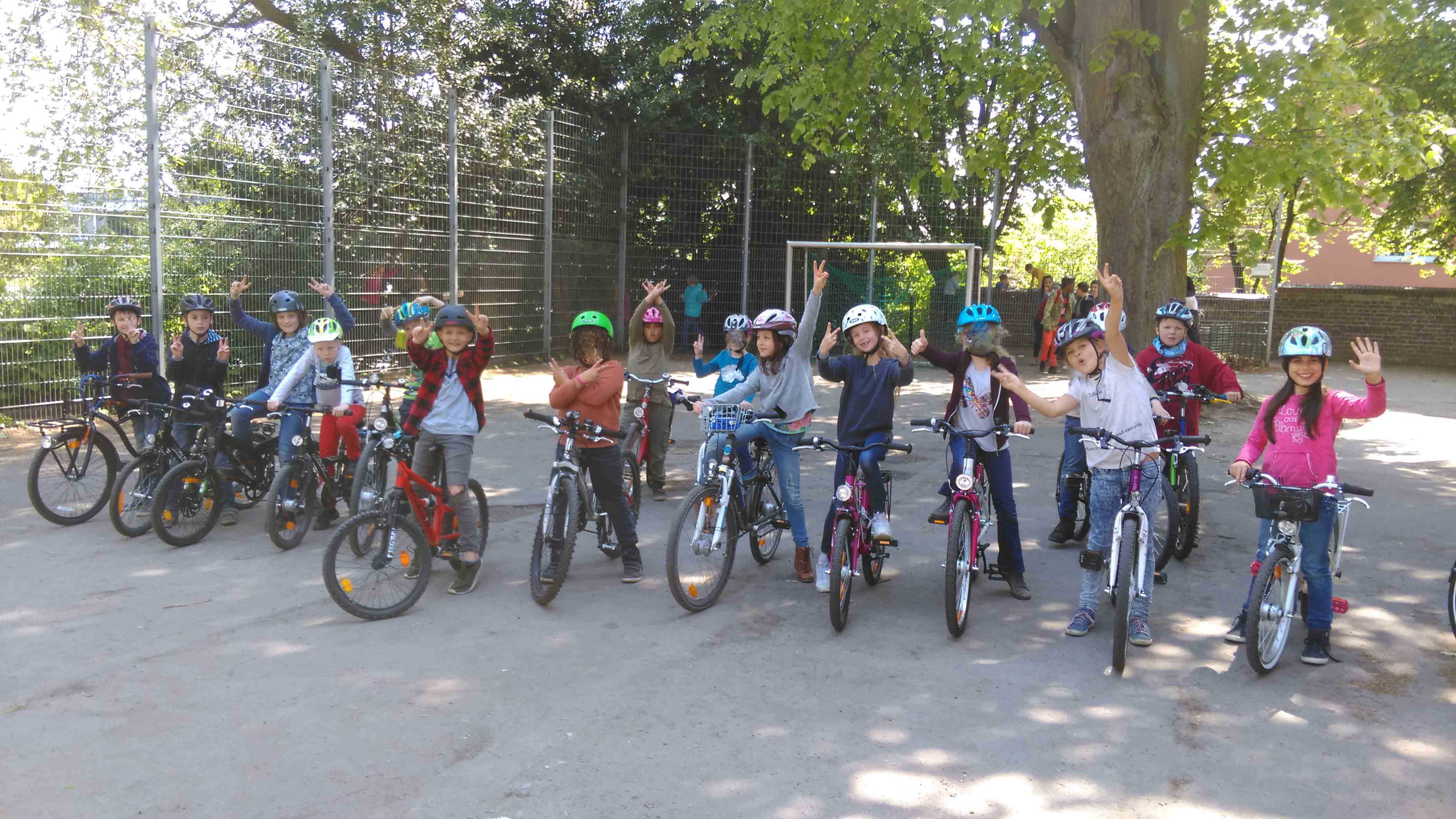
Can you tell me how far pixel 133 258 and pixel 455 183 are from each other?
6.11m

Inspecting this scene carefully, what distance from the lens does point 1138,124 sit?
1148 cm

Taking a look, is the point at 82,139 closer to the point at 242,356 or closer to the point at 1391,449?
the point at 242,356

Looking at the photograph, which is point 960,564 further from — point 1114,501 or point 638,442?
point 638,442

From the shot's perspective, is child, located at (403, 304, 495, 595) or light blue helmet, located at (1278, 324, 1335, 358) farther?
child, located at (403, 304, 495, 595)

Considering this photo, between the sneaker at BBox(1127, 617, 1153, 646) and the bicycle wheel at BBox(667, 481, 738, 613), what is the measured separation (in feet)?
7.33

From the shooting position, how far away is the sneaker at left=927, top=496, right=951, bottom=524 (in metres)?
6.33

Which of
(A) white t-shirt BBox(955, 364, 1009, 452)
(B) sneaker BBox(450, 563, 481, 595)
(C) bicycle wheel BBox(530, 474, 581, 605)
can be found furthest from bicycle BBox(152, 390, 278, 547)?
(A) white t-shirt BBox(955, 364, 1009, 452)

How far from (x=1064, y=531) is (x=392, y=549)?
4722 mm

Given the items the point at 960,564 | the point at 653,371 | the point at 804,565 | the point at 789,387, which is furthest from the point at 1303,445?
the point at 653,371

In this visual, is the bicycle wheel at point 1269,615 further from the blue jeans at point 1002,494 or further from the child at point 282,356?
the child at point 282,356

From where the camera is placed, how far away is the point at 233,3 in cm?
2417

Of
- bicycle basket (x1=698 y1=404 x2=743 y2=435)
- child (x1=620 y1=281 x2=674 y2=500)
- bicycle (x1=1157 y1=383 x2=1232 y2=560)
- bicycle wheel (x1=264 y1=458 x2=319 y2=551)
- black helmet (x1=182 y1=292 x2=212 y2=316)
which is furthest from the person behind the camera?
child (x1=620 y1=281 x2=674 y2=500)

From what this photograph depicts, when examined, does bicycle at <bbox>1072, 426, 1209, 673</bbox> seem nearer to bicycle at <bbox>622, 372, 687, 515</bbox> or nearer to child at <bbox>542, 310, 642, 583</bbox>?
child at <bbox>542, 310, 642, 583</bbox>

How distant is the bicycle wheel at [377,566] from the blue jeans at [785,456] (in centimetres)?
200
